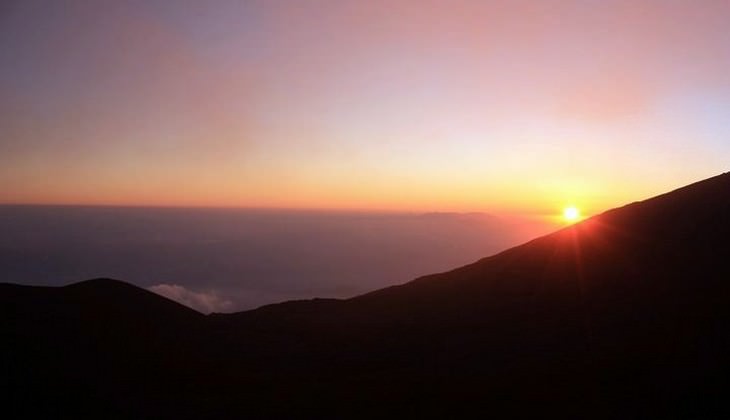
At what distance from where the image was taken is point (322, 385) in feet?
44.2

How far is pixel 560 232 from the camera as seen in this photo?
85.5ft

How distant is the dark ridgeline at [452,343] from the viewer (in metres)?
11.3

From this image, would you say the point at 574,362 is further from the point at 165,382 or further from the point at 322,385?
the point at 165,382

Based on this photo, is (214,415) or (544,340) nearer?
(214,415)

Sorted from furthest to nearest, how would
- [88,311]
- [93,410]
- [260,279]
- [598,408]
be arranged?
[260,279], [88,311], [93,410], [598,408]

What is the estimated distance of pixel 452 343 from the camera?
15.8 meters

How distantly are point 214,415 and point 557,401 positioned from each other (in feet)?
23.9

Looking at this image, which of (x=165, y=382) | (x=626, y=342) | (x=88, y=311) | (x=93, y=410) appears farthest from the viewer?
(x=88, y=311)

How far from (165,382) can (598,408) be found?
34.1ft

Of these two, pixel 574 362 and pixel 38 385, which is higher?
pixel 38 385

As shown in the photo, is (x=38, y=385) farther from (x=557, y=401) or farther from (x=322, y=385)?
(x=557, y=401)

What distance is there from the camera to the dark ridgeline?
11.3m

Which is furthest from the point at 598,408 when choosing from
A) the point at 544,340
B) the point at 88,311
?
the point at 88,311

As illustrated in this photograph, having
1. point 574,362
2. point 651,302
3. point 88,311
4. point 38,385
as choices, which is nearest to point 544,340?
point 574,362
